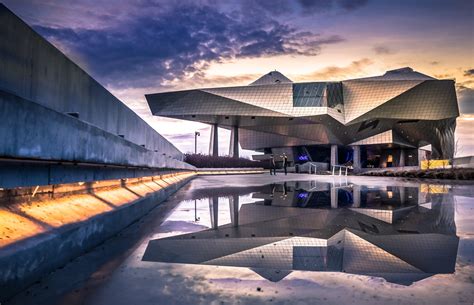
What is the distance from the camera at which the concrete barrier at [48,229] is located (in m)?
2.36

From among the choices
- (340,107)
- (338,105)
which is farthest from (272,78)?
(340,107)

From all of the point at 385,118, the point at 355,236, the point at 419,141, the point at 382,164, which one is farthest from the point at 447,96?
the point at 355,236

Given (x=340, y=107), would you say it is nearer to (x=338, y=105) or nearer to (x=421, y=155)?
(x=338, y=105)

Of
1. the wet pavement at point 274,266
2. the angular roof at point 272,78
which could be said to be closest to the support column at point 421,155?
the angular roof at point 272,78

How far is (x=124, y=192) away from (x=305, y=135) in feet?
263

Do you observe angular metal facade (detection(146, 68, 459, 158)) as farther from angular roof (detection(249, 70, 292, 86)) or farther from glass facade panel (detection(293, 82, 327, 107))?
angular roof (detection(249, 70, 292, 86))

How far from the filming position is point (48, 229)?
3.02m

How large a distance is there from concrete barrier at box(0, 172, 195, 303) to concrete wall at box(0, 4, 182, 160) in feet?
2.00

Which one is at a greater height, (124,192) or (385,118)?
(385,118)

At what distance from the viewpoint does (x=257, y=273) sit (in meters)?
2.93

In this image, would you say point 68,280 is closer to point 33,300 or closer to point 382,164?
point 33,300

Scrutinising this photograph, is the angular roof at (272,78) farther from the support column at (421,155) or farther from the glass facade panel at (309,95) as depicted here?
the support column at (421,155)

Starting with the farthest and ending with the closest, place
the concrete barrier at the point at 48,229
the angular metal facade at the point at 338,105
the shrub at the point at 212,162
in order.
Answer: the angular metal facade at the point at 338,105, the shrub at the point at 212,162, the concrete barrier at the point at 48,229

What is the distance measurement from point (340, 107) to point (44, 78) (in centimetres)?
7328
